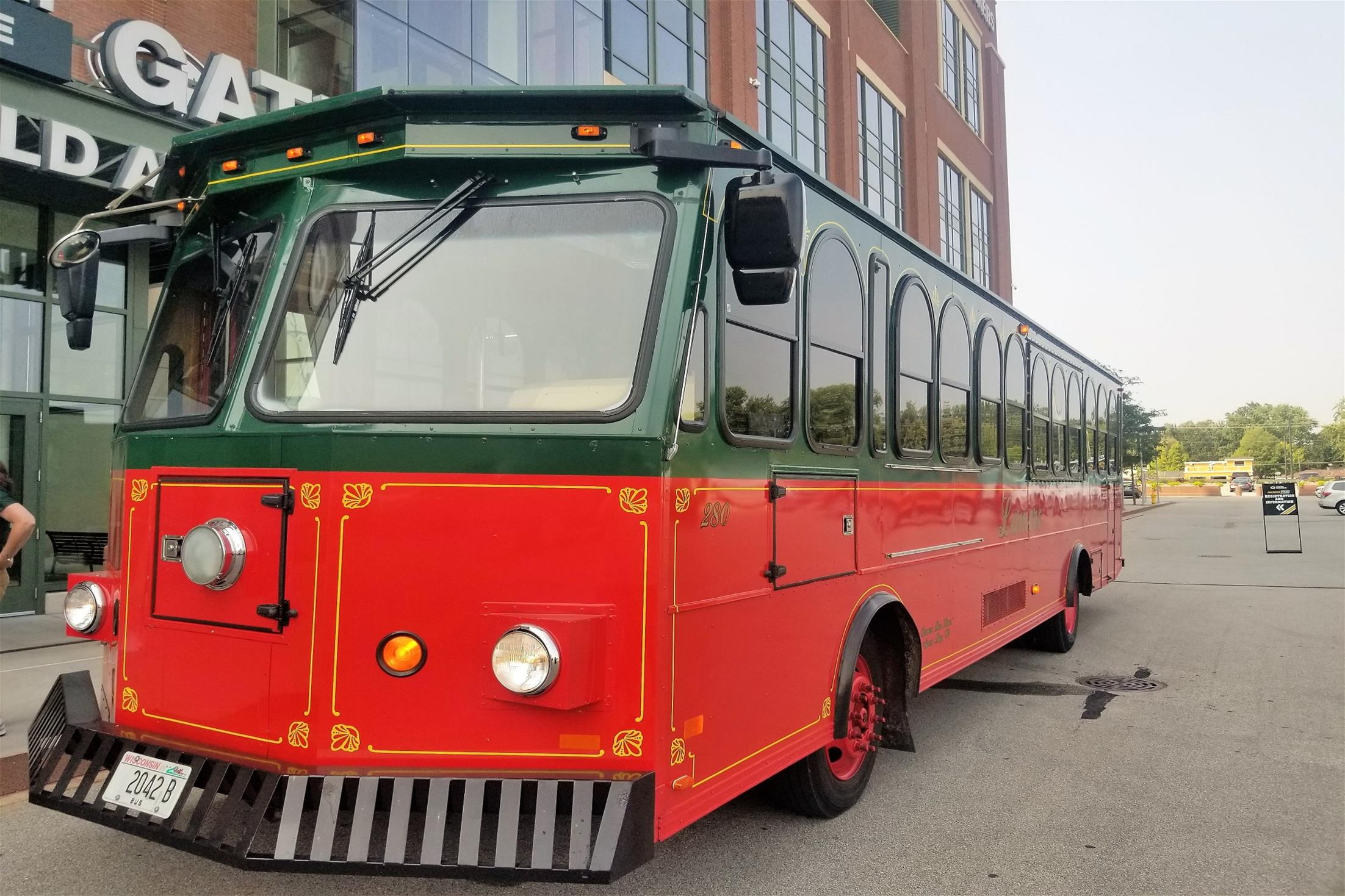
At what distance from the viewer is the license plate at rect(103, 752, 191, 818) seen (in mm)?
3105

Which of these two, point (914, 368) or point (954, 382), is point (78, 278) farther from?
point (954, 382)

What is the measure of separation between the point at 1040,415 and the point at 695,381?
227 inches

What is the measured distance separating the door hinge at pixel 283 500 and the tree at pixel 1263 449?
137844 millimetres

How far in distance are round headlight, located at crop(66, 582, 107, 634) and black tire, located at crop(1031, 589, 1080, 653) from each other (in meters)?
7.50

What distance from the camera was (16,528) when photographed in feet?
17.7

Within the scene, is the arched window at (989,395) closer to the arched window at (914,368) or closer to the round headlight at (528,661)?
the arched window at (914,368)

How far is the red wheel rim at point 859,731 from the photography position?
15.3 feet

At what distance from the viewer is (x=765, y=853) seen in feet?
13.5

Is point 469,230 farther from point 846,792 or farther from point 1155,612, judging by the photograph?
point 1155,612

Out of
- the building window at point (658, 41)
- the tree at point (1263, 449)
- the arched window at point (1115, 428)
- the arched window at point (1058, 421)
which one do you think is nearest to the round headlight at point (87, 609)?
the arched window at point (1058, 421)

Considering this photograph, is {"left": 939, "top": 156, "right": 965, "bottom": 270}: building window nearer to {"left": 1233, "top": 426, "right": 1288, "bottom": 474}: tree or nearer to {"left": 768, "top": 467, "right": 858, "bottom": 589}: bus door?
{"left": 768, "top": 467, "right": 858, "bottom": 589}: bus door

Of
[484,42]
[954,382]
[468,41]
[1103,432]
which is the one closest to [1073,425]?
[1103,432]

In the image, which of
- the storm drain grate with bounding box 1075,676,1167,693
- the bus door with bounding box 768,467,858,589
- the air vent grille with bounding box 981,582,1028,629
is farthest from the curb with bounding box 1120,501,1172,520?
the bus door with bounding box 768,467,858,589

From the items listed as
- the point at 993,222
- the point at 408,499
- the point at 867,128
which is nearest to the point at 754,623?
the point at 408,499
